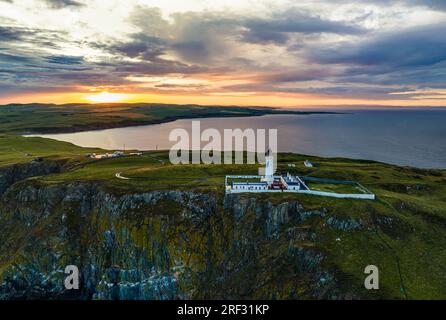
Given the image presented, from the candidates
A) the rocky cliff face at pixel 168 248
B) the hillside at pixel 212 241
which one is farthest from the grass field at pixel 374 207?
the rocky cliff face at pixel 168 248

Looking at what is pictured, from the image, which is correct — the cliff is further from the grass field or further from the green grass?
the green grass

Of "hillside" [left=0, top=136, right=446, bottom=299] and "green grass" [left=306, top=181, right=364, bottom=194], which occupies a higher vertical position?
"green grass" [left=306, top=181, right=364, bottom=194]

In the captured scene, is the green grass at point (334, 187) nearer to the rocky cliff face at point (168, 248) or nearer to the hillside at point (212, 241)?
the hillside at point (212, 241)

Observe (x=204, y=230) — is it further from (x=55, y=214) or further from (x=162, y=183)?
(x=55, y=214)

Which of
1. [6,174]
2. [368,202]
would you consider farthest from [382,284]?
[6,174]

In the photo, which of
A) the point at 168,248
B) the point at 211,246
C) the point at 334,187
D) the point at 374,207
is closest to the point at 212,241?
the point at 211,246

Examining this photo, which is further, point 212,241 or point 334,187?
point 334,187

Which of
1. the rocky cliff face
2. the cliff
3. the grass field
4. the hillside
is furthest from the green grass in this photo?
the rocky cliff face

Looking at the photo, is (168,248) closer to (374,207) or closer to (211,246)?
(211,246)
